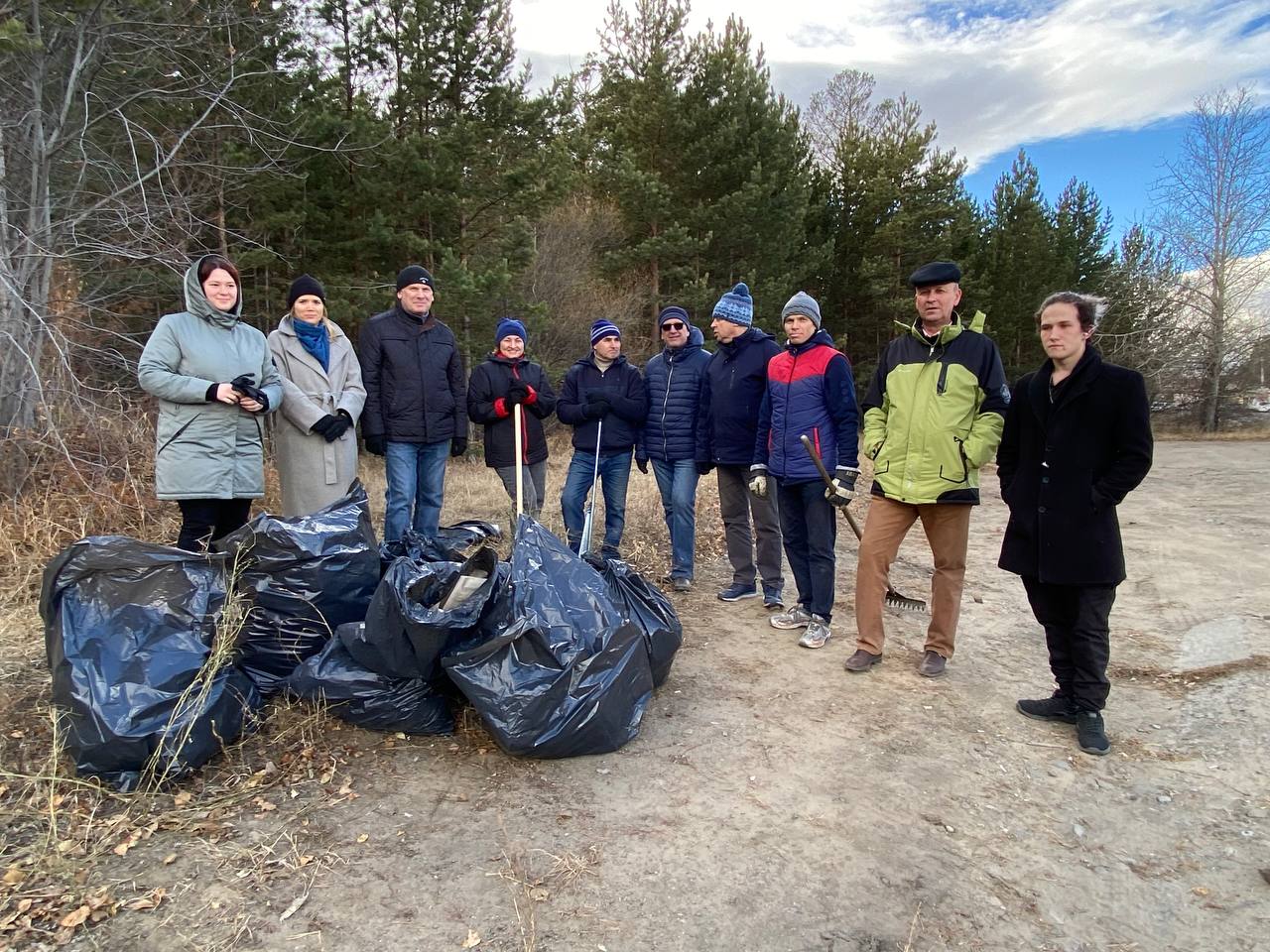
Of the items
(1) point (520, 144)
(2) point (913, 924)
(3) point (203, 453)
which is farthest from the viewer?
(1) point (520, 144)

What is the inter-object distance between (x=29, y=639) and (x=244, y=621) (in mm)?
1605

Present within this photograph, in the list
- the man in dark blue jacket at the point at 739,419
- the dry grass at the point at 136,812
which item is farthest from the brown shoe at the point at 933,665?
the dry grass at the point at 136,812

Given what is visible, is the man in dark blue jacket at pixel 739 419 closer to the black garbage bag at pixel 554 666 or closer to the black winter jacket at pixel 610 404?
the black winter jacket at pixel 610 404

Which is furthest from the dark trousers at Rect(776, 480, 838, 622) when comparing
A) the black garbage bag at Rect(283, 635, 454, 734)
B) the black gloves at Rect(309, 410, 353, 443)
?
the black gloves at Rect(309, 410, 353, 443)

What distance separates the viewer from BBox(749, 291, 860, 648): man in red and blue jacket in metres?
3.80

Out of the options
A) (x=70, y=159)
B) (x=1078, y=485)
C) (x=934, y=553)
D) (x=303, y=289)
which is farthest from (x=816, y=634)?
(x=70, y=159)

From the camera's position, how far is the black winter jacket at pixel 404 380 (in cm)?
421

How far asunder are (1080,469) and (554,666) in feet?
6.90

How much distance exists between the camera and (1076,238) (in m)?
23.1

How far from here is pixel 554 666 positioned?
8.38 feet

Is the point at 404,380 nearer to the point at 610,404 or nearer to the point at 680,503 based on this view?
the point at 610,404

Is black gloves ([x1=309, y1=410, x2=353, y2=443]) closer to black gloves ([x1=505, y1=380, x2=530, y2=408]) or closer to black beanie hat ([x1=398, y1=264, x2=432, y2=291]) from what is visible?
black beanie hat ([x1=398, y1=264, x2=432, y2=291])

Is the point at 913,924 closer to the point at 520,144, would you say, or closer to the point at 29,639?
the point at 29,639

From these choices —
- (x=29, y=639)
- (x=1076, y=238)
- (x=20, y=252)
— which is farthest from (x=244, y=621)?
(x=1076, y=238)
